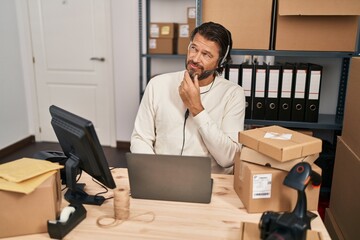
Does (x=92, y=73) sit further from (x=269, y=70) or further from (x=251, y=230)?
(x=251, y=230)

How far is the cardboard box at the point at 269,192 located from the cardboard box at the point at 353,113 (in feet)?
2.44

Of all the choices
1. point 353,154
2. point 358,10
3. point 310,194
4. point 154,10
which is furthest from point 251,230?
point 154,10

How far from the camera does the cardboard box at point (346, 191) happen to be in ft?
5.74

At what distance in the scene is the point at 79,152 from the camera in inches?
45.9

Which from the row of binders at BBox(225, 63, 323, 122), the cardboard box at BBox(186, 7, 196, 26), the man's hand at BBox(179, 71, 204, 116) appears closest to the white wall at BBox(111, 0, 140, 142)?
the cardboard box at BBox(186, 7, 196, 26)

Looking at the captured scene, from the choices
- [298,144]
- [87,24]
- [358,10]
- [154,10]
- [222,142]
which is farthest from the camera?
[87,24]

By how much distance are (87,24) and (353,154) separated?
115 inches

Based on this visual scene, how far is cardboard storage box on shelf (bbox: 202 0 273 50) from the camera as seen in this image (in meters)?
2.41

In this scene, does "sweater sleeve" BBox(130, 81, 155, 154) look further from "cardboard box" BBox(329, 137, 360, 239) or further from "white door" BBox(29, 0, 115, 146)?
"white door" BBox(29, 0, 115, 146)

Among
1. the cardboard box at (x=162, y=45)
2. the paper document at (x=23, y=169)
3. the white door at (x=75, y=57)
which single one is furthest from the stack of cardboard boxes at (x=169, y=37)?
the paper document at (x=23, y=169)

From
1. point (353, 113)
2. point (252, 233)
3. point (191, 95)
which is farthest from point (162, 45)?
point (252, 233)

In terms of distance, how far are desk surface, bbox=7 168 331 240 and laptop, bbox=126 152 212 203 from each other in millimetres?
26

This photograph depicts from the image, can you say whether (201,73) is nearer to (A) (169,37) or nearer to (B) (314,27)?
(B) (314,27)

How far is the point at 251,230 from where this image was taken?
1.03 m
